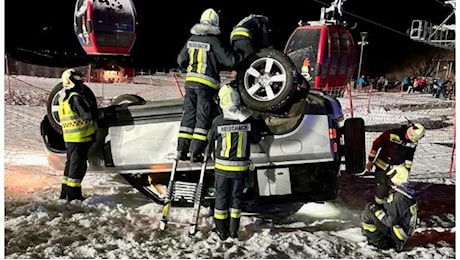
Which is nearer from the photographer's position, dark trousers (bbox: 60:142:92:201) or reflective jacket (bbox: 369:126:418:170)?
reflective jacket (bbox: 369:126:418:170)

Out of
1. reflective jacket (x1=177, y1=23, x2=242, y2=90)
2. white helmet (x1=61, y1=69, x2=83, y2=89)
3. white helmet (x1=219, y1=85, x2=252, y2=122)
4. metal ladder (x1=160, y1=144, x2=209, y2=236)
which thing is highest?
reflective jacket (x1=177, y1=23, x2=242, y2=90)

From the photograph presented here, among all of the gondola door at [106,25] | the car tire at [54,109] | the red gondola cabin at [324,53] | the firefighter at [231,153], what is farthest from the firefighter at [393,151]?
the red gondola cabin at [324,53]

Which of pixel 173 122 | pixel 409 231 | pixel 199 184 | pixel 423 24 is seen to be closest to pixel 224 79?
pixel 173 122

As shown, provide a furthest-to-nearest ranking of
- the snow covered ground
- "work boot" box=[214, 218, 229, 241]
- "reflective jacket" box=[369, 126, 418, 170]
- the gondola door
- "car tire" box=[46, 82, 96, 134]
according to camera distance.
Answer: the gondola door → "car tire" box=[46, 82, 96, 134] → "reflective jacket" box=[369, 126, 418, 170] → "work boot" box=[214, 218, 229, 241] → the snow covered ground

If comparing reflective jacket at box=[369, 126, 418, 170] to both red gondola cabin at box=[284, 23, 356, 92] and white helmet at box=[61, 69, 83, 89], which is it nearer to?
white helmet at box=[61, 69, 83, 89]

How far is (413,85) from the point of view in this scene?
32.7 ft

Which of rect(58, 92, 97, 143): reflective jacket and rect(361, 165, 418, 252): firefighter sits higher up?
rect(58, 92, 97, 143): reflective jacket

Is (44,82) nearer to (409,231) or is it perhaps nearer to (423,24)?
(423,24)

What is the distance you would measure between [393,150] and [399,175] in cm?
40

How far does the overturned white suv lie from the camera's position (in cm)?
423

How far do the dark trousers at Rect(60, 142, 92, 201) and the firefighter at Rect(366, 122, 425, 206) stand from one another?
2.50 m

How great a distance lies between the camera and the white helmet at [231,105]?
4074 mm

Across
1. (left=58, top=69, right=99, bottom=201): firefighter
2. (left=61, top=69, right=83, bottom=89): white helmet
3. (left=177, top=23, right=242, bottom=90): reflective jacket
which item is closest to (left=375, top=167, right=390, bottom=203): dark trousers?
(left=177, top=23, right=242, bottom=90): reflective jacket

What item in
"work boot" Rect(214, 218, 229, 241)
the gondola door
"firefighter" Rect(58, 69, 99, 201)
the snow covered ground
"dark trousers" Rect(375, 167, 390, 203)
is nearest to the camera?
the snow covered ground
